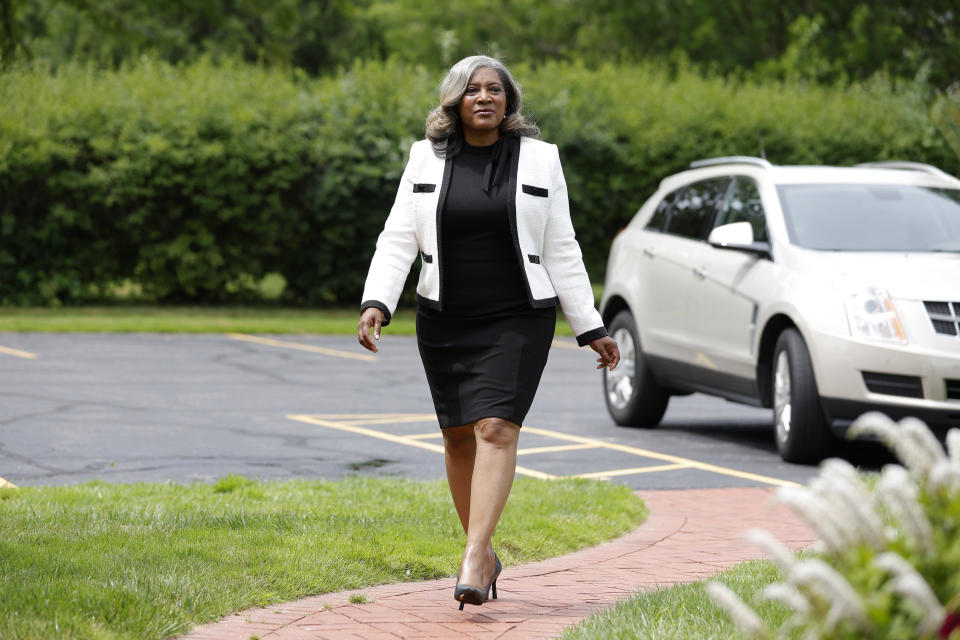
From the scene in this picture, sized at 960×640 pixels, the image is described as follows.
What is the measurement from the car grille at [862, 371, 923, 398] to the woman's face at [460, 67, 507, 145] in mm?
4052

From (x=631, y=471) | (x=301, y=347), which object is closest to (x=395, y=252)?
(x=631, y=471)

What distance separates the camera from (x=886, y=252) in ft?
30.0

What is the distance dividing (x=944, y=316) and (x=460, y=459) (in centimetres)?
417

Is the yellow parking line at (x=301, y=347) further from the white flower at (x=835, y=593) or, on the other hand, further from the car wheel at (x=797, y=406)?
the white flower at (x=835, y=593)

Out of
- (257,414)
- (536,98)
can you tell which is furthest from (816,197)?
(536,98)

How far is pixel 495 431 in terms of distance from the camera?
16.6 feet

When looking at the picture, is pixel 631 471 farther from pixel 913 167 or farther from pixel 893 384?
pixel 913 167

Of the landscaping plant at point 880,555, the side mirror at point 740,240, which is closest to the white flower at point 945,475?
the landscaping plant at point 880,555

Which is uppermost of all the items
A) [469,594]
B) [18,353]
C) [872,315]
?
[872,315]

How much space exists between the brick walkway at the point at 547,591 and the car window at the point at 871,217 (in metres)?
2.50

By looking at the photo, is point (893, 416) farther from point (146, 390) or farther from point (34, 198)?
point (34, 198)

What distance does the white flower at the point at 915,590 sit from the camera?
7.23 feet

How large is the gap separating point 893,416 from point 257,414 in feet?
15.6

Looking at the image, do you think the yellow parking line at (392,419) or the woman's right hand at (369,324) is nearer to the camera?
the woman's right hand at (369,324)
